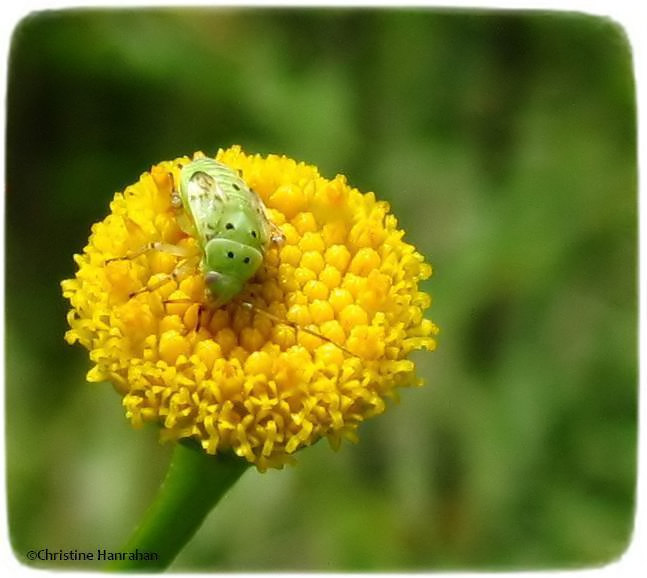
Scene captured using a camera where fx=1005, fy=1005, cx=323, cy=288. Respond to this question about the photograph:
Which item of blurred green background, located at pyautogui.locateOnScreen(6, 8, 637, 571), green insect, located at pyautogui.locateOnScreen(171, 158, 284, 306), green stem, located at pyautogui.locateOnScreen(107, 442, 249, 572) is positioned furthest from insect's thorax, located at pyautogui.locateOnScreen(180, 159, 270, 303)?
blurred green background, located at pyautogui.locateOnScreen(6, 8, 637, 571)

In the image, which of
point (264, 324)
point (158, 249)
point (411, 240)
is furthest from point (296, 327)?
point (411, 240)

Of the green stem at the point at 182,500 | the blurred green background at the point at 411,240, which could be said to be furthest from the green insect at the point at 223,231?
the blurred green background at the point at 411,240

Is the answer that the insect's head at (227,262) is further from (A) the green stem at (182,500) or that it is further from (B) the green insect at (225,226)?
(A) the green stem at (182,500)

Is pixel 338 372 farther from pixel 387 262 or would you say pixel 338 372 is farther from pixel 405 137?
pixel 405 137

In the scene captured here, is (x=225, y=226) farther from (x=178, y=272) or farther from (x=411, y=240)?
(x=411, y=240)

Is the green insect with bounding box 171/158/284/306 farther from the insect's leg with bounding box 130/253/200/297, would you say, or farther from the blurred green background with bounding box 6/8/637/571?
the blurred green background with bounding box 6/8/637/571

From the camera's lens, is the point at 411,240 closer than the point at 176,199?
No
